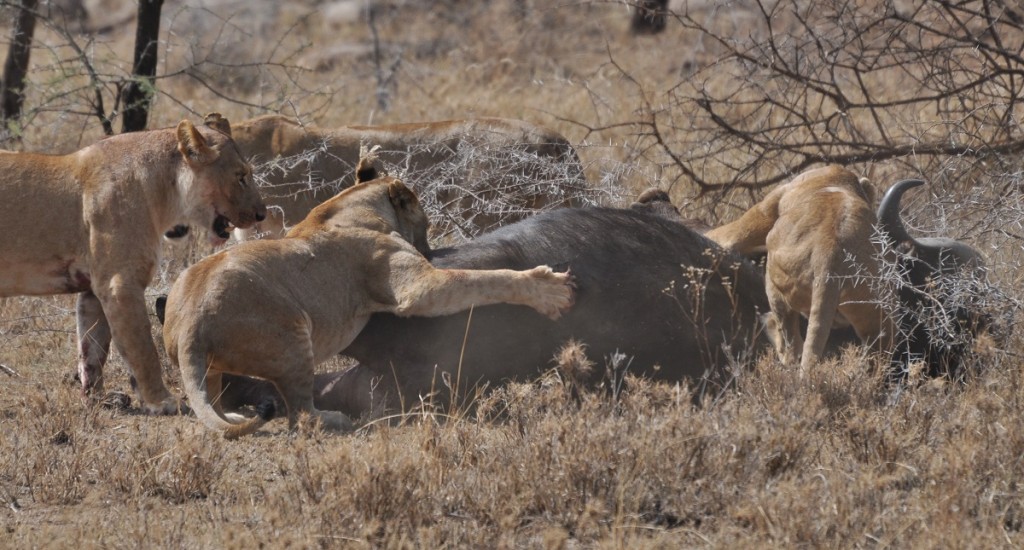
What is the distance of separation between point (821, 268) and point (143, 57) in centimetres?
528

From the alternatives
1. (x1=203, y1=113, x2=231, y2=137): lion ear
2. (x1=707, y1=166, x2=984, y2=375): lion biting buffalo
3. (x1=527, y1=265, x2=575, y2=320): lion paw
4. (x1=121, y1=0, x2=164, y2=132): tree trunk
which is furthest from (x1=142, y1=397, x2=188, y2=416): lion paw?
(x1=121, y1=0, x2=164, y2=132): tree trunk

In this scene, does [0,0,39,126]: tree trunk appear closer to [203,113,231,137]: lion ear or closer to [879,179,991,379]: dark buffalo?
[203,113,231,137]: lion ear

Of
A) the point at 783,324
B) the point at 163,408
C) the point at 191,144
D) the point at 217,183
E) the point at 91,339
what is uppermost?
the point at 191,144

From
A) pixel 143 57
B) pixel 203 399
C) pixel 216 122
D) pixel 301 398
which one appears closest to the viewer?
pixel 203 399

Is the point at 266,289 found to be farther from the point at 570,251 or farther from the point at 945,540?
the point at 945,540

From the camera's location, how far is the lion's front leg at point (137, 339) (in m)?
5.52

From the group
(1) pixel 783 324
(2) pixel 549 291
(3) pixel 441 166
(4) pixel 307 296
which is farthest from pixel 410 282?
(3) pixel 441 166

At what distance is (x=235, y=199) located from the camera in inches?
233

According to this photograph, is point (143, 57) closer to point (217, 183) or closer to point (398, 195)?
point (217, 183)

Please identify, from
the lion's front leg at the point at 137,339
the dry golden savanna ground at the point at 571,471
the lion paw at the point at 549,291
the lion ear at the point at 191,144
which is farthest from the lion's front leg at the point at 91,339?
the lion paw at the point at 549,291

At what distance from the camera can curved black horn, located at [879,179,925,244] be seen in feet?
19.2

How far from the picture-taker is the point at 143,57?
9172mm

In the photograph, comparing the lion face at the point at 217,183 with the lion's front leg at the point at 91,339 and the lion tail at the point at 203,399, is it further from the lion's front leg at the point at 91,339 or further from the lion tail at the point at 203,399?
the lion tail at the point at 203,399

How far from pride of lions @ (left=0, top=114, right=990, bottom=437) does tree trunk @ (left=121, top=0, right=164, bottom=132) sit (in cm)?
333
